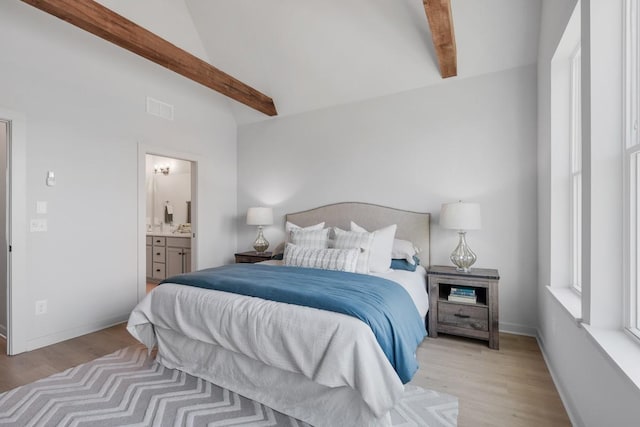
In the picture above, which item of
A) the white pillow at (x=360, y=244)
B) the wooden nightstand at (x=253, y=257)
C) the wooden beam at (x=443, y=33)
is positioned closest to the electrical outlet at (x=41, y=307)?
the wooden nightstand at (x=253, y=257)

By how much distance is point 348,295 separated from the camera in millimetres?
1939

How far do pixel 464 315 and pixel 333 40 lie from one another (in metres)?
3.15

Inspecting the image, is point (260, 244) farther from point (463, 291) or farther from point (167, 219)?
point (463, 291)

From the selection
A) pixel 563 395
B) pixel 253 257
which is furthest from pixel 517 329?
pixel 253 257

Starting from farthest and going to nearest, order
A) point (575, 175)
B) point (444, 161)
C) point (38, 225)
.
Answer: point (444, 161) → point (38, 225) → point (575, 175)

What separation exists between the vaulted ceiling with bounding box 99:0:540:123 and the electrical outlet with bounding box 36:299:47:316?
2975mm

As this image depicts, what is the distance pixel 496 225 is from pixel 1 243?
4.87 metres

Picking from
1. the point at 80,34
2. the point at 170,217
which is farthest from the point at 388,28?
the point at 170,217

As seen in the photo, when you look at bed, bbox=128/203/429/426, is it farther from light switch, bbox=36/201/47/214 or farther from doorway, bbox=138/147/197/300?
doorway, bbox=138/147/197/300

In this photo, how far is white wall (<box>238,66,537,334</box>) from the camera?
10.2 feet

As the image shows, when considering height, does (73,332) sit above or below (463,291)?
below

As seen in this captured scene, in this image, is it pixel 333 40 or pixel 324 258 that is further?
pixel 333 40

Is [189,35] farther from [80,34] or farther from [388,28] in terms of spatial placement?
[388,28]

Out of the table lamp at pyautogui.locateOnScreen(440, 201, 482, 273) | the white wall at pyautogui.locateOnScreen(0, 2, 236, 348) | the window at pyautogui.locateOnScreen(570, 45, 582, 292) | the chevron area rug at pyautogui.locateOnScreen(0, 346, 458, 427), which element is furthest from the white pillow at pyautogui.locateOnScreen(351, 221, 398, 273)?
the white wall at pyautogui.locateOnScreen(0, 2, 236, 348)
